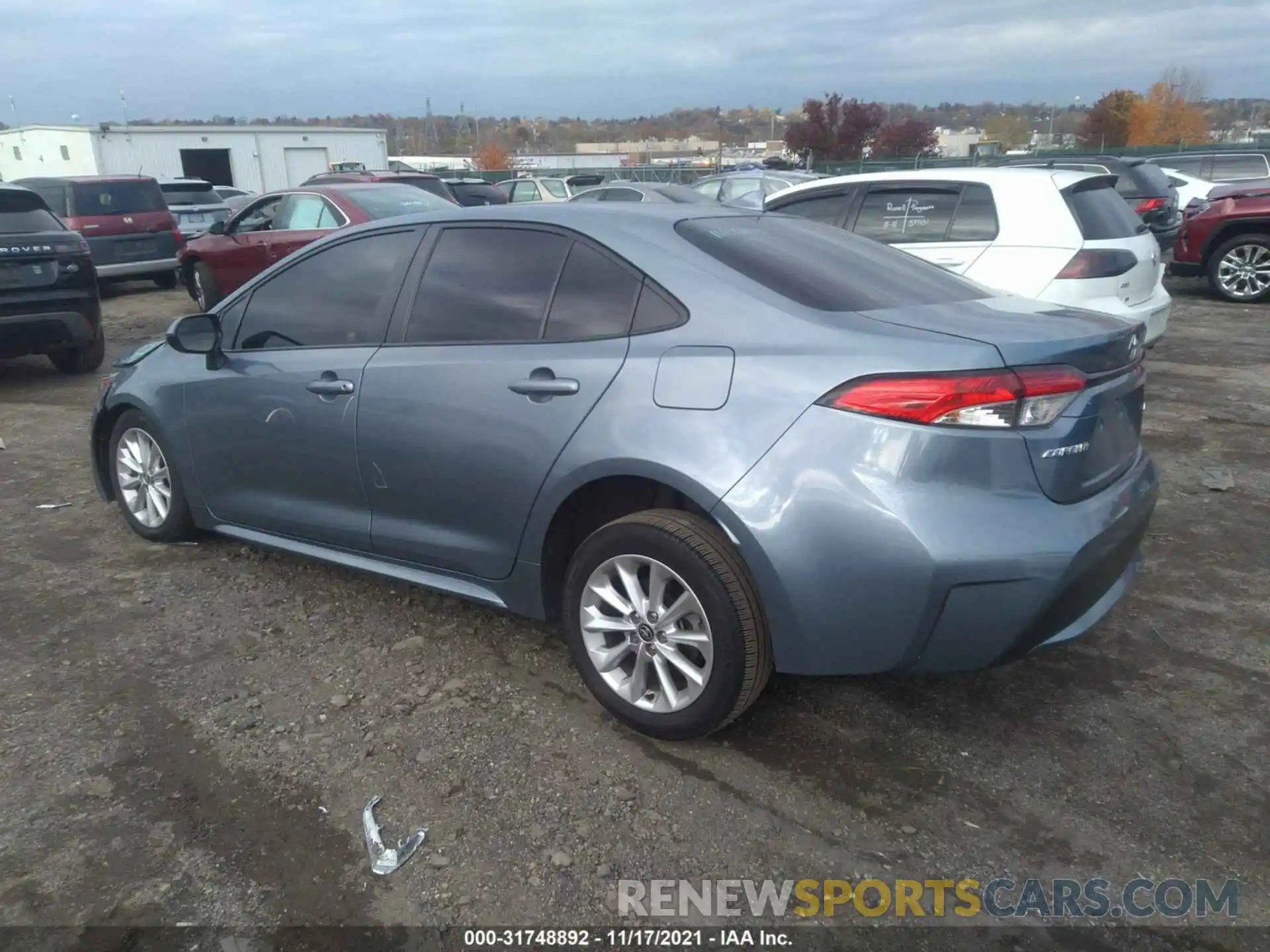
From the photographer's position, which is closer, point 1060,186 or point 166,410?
point 166,410

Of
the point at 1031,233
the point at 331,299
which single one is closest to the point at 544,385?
the point at 331,299

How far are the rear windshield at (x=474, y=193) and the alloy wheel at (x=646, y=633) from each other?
38.9ft

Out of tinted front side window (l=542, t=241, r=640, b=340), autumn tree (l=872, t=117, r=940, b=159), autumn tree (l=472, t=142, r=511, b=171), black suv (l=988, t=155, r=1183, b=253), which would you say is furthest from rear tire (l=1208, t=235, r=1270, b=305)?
autumn tree (l=472, t=142, r=511, b=171)

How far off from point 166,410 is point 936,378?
352 cm

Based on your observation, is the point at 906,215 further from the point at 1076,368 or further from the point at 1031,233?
the point at 1076,368

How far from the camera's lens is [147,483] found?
15.7ft

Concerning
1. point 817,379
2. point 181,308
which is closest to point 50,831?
point 817,379

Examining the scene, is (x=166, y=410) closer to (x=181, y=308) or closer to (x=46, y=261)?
(x=46, y=261)

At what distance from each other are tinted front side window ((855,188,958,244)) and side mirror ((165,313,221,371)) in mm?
4650

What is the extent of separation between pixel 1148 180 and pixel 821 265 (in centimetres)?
1186

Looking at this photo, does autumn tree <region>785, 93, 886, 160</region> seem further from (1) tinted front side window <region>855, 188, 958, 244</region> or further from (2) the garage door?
(1) tinted front side window <region>855, 188, 958, 244</region>

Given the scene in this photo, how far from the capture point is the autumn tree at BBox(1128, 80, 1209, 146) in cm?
6222

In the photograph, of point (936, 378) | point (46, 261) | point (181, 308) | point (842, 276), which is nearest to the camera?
point (936, 378)

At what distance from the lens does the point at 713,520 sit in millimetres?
2902
